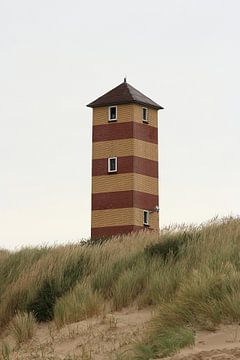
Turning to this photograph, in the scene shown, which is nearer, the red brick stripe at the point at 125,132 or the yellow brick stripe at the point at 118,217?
the yellow brick stripe at the point at 118,217

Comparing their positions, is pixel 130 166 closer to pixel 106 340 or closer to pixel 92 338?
pixel 92 338

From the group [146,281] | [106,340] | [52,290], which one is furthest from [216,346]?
[52,290]

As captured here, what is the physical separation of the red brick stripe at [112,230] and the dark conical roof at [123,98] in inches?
300

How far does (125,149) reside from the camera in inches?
1821

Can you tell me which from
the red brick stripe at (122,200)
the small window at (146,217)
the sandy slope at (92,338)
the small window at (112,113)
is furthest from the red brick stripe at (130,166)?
the sandy slope at (92,338)

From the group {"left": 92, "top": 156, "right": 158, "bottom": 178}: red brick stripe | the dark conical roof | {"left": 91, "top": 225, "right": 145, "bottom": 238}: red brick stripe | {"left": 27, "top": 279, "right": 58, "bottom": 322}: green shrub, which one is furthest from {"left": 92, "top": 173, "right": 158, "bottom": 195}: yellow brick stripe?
{"left": 27, "top": 279, "right": 58, "bottom": 322}: green shrub

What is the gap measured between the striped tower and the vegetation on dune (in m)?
24.3

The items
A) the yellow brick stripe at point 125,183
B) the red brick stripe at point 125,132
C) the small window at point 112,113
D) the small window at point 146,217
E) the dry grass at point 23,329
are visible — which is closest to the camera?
the dry grass at point 23,329

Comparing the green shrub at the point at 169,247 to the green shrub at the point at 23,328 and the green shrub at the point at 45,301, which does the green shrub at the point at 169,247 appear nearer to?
the green shrub at the point at 45,301

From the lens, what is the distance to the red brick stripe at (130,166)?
4584cm

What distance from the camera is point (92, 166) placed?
156ft

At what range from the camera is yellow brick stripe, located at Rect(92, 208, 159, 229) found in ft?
148

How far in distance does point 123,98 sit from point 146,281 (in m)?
33.3

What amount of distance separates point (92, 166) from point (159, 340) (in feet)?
119
